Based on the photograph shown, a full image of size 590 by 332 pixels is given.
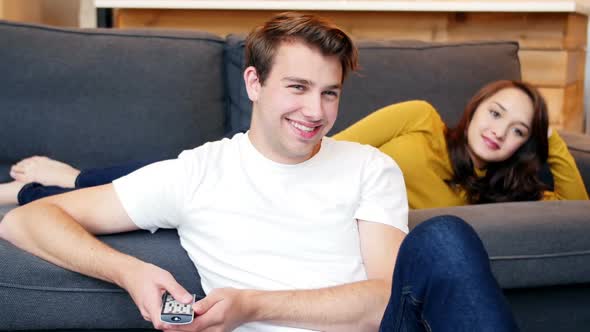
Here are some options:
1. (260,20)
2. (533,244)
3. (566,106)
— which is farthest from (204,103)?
(566,106)

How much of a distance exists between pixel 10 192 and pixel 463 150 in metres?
1.20

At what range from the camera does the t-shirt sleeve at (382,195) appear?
1410 millimetres

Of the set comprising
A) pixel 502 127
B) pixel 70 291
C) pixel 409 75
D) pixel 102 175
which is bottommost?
pixel 70 291

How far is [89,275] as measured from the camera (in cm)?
145

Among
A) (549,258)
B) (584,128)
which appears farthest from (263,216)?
(584,128)

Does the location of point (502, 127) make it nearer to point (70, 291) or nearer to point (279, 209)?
point (279, 209)

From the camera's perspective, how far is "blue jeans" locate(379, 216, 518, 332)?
3.56ft

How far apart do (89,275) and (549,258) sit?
3.14 feet

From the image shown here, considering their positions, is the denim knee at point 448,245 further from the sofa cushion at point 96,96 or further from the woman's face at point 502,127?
the sofa cushion at point 96,96

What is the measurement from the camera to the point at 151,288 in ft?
4.17

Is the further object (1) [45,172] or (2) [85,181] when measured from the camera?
(1) [45,172]

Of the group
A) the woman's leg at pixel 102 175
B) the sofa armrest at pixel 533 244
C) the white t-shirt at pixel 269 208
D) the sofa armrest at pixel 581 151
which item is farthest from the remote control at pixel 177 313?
the sofa armrest at pixel 581 151

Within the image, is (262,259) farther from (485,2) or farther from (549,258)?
(485,2)

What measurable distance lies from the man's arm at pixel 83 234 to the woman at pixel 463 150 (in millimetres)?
514
